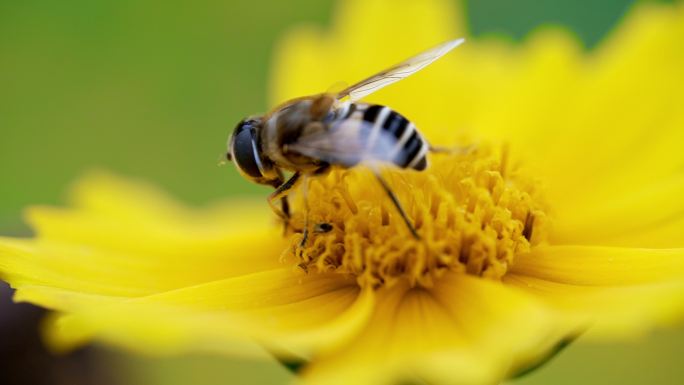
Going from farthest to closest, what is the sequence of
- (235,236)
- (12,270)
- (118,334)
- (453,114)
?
(453,114) < (235,236) < (12,270) < (118,334)

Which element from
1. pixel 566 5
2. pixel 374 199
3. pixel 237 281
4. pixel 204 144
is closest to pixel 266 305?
pixel 237 281

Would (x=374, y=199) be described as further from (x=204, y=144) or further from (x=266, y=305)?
(x=204, y=144)

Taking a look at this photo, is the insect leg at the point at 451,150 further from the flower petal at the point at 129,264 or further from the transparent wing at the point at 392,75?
the flower petal at the point at 129,264

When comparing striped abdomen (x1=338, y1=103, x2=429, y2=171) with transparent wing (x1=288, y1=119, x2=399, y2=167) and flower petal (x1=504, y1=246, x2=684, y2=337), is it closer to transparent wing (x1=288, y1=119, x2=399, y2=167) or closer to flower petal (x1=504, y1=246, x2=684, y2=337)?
transparent wing (x1=288, y1=119, x2=399, y2=167)

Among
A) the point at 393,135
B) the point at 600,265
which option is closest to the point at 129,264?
the point at 393,135

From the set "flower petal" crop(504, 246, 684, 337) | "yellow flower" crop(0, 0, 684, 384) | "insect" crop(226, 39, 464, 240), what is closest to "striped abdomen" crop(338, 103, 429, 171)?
"insect" crop(226, 39, 464, 240)

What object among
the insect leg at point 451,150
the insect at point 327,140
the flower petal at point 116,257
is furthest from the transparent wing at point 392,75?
the flower petal at point 116,257
